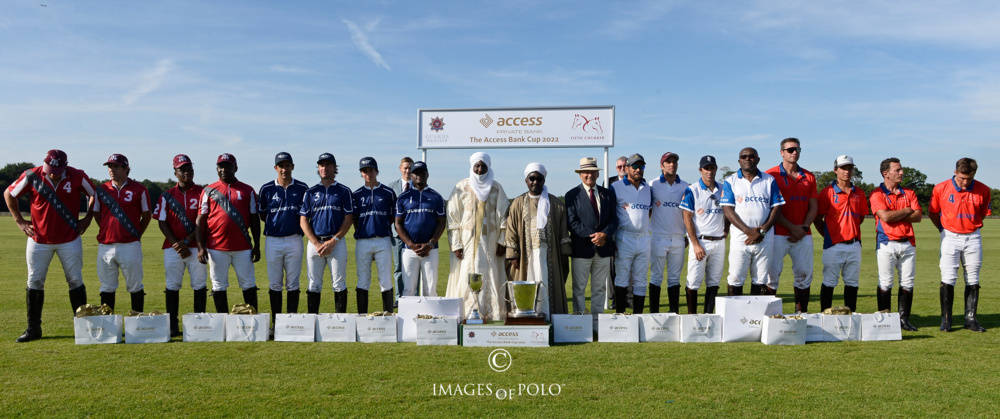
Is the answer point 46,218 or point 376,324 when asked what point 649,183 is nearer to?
point 376,324

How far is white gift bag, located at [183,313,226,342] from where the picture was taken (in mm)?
6074

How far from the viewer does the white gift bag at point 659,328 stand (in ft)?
19.8

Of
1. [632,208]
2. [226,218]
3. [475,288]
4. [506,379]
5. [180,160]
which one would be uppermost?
[180,160]

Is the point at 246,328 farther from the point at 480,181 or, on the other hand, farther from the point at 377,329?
the point at 480,181

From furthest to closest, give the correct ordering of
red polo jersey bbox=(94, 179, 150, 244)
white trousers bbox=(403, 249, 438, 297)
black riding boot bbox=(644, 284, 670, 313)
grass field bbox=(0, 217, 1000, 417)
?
black riding boot bbox=(644, 284, 670, 313), white trousers bbox=(403, 249, 438, 297), red polo jersey bbox=(94, 179, 150, 244), grass field bbox=(0, 217, 1000, 417)

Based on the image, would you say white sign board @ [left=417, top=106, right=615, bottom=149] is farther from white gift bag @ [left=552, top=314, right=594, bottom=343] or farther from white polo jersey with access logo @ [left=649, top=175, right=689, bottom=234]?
white gift bag @ [left=552, top=314, right=594, bottom=343]

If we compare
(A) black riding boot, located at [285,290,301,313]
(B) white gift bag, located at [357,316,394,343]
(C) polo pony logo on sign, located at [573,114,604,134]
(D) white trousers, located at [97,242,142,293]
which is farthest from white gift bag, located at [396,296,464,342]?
(C) polo pony logo on sign, located at [573,114,604,134]

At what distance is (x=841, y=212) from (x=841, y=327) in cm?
149

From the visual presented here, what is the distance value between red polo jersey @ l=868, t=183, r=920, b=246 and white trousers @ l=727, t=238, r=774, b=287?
1.22m

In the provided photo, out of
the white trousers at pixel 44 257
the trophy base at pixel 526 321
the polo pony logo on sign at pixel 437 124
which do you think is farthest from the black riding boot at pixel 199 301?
the polo pony logo on sign at pixel 437 124

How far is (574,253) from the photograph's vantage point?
21.8ft

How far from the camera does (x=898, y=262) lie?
684 centimetres

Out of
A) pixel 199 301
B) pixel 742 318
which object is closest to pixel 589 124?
pixel 742 318

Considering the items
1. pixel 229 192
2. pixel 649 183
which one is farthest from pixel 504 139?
pixel 229 192
